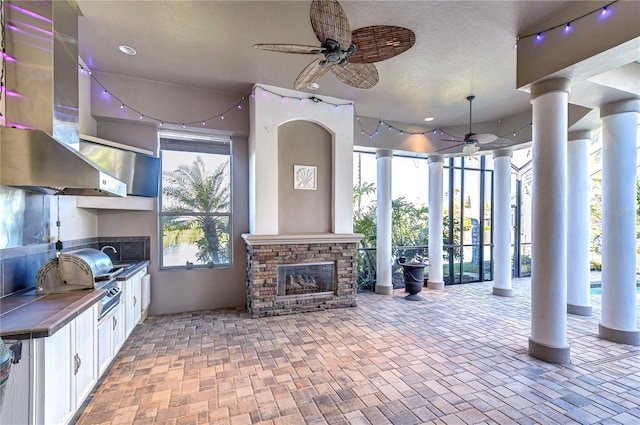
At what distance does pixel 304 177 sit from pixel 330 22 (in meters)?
3.08

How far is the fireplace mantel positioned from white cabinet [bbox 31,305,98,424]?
7.76 feet

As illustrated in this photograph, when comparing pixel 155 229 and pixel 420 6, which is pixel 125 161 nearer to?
pixel 155 229

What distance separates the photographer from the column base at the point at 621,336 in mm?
3705

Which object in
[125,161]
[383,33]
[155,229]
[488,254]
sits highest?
[383,33]

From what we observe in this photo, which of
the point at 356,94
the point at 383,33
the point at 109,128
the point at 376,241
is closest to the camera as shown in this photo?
the point at 383,33

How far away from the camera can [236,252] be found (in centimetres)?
532

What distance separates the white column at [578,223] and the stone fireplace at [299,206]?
3.49m

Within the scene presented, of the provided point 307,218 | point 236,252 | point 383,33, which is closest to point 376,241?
point 307,218

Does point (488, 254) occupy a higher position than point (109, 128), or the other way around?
point (109, 128)

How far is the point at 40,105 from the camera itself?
99.5 inches

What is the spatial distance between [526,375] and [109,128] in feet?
20.5

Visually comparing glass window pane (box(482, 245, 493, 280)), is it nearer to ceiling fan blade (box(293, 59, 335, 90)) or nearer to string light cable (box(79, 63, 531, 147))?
string light cable (box(79, 63, 531, 147))

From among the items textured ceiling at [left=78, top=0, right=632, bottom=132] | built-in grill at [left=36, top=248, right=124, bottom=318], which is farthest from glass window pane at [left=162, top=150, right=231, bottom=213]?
built-in grill at [left=36, top=248, right=124, bottom=318]

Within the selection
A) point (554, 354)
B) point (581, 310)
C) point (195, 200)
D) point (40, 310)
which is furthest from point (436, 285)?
point (40, 310)
